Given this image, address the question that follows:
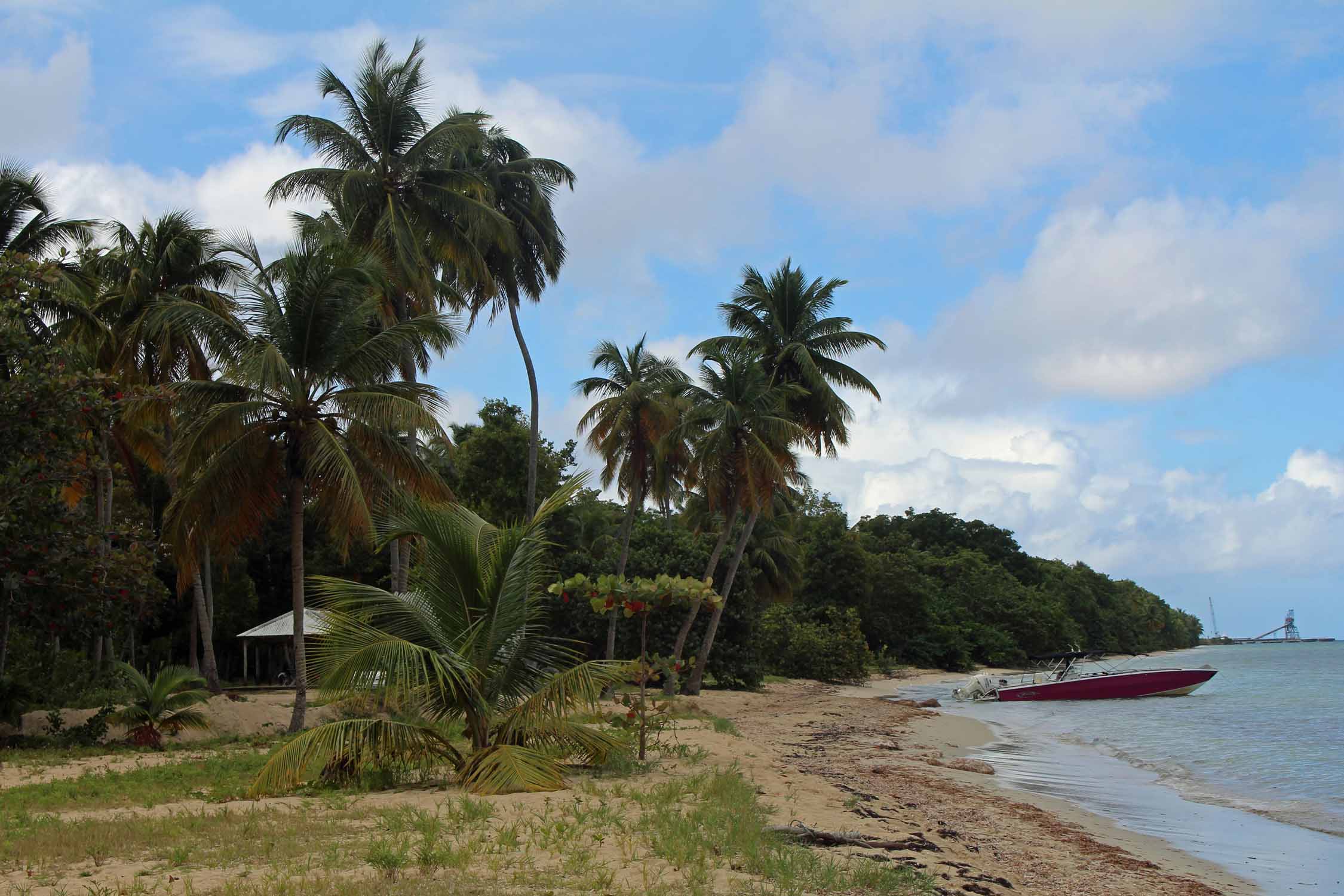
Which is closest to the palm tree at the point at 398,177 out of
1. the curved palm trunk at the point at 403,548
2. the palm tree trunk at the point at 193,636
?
the curved palm trunk at the point at 403,548

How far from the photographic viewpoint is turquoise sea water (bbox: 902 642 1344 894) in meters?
10.6

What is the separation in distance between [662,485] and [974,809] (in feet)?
63.4

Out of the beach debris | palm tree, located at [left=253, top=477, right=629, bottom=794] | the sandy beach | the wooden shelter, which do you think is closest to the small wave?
the sandy beach

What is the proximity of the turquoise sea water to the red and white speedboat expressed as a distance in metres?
0.41

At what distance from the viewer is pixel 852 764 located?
605 inches

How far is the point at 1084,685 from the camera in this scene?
3186 cm

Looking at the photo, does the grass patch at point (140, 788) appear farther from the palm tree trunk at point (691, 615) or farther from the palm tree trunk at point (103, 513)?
the palm tree trunk at point (691, 615)

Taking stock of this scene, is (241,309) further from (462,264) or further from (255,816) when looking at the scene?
(255,816)

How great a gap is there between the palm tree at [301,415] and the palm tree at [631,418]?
13312 mm

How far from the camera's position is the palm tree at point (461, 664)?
955 cm

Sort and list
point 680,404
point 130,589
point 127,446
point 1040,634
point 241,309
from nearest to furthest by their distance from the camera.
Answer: point 130,589, point 241,309, point 127,446, point 680,404, point 1040,634

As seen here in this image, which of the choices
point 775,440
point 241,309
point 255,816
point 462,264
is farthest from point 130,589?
point 775,440

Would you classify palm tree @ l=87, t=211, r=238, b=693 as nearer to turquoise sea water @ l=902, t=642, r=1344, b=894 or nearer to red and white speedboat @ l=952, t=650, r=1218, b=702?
turquoise sea water @ l=902, t=642, r=1344, b=894

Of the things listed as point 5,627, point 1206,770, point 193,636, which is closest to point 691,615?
point 1206,770
